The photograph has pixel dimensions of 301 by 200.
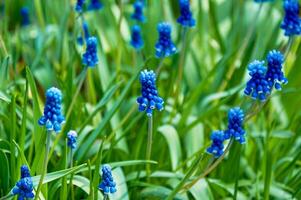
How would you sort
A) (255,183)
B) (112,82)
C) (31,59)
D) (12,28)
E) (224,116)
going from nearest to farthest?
(255,183) → (112,82) → (224,116) → (31,59) → (12,28)

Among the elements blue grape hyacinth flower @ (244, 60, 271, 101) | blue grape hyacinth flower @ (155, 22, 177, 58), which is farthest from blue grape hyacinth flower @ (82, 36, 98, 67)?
blue grape hyacinth flower @ (244, 60, 271, 101)

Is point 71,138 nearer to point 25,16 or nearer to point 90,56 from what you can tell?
point 90,56

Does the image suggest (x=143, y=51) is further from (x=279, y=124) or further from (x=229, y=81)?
(x=279, y=124)

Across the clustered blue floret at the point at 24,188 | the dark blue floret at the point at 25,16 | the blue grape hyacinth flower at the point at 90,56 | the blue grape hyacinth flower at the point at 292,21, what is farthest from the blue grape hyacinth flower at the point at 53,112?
the dark blue floret at the point at 25,16

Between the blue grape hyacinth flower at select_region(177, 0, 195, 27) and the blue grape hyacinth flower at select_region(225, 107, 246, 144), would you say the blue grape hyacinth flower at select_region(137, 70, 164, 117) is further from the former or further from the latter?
the blue grape hyacinth flower at select_region(177, 0, 195, 27)

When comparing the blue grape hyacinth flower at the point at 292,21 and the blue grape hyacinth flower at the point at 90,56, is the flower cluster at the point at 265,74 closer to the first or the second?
the blue grape hyacinth flower at the point at 292,21

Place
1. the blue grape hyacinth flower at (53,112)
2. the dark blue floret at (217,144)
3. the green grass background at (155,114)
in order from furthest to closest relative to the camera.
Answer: the green grass background at (155,114) → the dark blue floret at (217,144) → the blue grape hyacinth flower at (53,112)

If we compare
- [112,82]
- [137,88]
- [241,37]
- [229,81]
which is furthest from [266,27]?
[112,82]
